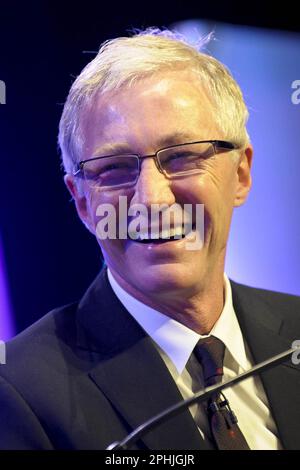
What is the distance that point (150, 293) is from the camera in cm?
130

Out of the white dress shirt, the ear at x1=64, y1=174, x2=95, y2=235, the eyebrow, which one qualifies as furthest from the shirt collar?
the eyebrow

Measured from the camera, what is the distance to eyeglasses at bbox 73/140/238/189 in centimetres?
128

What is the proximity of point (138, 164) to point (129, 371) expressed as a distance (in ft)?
1.32

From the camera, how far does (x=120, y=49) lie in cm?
134

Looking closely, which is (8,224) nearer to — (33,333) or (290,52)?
(33,333)

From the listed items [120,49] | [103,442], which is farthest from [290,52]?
[103,442]

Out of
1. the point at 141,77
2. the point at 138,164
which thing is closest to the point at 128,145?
the point at 138,164

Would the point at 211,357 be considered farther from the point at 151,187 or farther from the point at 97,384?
the point at 151,187

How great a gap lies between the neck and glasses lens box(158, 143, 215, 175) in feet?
0.75

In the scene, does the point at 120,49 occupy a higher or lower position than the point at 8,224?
higher

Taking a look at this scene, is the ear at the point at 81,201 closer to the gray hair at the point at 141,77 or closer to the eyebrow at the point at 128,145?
the gray hair at the point at 141,77

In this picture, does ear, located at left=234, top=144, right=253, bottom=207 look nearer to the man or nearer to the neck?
the man

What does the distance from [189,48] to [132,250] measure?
0.46 metres

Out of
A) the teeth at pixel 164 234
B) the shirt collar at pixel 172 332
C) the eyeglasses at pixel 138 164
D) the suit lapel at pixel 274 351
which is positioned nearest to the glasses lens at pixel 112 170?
the eyeglasses at pixel 138 164
